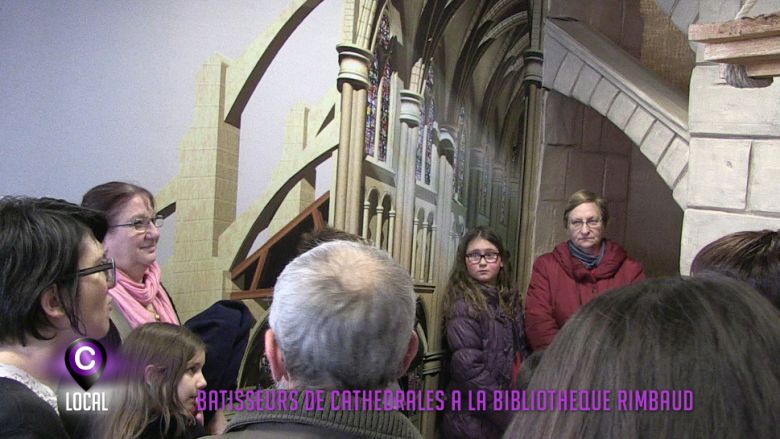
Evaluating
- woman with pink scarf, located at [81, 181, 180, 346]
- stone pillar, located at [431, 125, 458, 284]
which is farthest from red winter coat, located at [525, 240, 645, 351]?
woman with pink scarf, located at [81, 181, 180, 346]

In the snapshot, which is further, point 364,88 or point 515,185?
point 515,185

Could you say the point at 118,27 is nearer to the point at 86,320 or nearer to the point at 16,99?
the point at 16,99

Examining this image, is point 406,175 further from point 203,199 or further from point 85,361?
point 85,361

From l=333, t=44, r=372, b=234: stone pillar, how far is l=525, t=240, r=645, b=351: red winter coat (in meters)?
0.99

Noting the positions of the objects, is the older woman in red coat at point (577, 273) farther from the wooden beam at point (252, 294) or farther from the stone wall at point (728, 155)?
the wooden beam at point (252, 294)

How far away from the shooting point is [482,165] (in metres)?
4.43

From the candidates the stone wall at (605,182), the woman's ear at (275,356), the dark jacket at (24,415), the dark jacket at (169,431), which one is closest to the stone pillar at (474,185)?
the stone wall at (605,182)

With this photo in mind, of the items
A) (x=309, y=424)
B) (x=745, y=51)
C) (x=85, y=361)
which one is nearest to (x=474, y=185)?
(x=745, y=51)

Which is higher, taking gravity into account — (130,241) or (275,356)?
(130,241)

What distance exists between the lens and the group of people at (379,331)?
2.25 feet

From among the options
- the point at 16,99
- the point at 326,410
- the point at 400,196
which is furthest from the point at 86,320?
the point at 400,196

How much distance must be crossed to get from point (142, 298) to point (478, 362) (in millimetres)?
1573

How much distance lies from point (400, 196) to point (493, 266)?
61cm

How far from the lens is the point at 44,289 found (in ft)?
4.97
